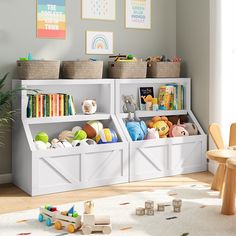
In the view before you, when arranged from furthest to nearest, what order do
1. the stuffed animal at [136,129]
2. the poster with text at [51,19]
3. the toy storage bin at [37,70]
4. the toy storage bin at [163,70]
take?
the toy storage bin at [163,70] < the stuffed animal at [136,129] < the poster with text at [51,19] < the toy storage bin at [37,70]

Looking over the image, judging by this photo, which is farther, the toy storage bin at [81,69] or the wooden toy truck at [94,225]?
the toy storage bin at [81,69]

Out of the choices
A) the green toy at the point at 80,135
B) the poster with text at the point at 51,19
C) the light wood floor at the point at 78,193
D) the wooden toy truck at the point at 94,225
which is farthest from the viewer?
the poster with text at the point at 51,19

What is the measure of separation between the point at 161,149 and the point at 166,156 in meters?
0.10

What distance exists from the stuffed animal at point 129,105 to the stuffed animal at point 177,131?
0.42 meters

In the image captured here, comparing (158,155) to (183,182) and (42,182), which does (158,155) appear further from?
(42,182)

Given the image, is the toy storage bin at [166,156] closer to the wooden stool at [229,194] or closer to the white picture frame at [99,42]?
the white picture frame at [99,42]

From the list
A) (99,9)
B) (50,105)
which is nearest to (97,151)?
(50,105)

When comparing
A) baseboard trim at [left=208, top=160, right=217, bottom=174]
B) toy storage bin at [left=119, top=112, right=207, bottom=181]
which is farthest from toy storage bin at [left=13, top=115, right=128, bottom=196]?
baseboard trim at [left=208, top=160, right=217, bottom=174]

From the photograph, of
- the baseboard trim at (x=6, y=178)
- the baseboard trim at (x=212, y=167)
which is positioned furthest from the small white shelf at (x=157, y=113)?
the baseboard trim at (x=6, y=178)

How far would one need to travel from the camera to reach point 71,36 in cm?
427

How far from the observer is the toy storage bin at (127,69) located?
428cm

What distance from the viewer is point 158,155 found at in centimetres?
425

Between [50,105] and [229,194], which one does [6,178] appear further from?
[229,194]

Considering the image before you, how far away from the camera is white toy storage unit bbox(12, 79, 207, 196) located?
3711 millimetres
